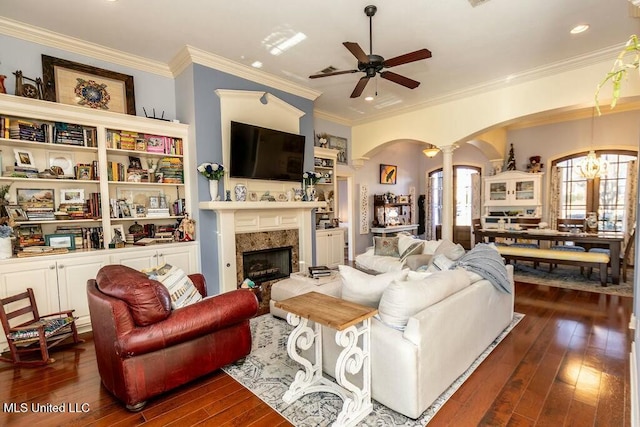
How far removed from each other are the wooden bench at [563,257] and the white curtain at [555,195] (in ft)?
7.56

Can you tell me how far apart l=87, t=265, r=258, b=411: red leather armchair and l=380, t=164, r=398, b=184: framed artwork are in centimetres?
660

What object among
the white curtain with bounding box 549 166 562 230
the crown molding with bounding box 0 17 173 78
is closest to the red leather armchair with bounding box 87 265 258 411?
the crown molding with bounding box 0 17 173 78

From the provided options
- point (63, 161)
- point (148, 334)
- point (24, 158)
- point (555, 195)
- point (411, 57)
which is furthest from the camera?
point (555, 195)

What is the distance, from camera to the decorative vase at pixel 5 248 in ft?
9.61

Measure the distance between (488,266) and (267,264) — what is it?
10.3 feet

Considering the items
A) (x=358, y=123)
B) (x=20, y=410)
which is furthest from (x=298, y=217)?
(x=20, y=410)

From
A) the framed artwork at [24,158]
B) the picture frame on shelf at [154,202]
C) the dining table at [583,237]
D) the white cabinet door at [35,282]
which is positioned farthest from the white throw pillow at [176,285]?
the dining table at [583,237]

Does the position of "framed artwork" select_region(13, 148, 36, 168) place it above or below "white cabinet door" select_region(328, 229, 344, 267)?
above

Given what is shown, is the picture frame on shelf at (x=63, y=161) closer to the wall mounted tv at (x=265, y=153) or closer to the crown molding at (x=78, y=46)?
the crown molding at (x=78, y=46)

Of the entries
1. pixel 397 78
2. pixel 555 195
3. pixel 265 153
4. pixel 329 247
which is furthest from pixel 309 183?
pixel 555 195

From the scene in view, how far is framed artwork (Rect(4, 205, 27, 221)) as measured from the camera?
3.11 m

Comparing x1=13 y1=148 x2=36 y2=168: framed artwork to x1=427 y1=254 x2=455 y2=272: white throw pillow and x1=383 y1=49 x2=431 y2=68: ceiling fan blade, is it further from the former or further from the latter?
x1=427 y1=254 x2=455 y2=272: white throw pillow

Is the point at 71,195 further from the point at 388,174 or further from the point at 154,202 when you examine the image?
the point at 388,174

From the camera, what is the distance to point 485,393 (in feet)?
7.28
